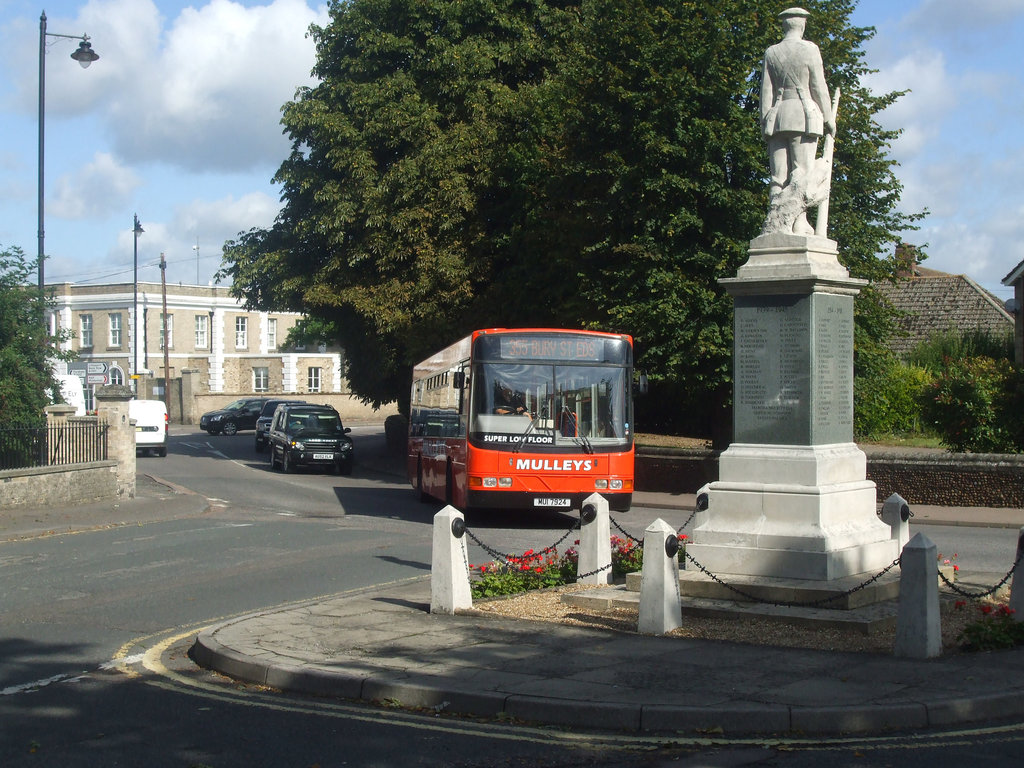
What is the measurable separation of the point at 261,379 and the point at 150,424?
4147 centimetres

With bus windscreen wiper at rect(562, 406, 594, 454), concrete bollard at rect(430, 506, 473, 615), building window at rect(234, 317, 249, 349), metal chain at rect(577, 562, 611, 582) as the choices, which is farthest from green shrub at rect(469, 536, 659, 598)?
building window at rect(234, 317, 249, 349)

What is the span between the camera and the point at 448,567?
413 inches

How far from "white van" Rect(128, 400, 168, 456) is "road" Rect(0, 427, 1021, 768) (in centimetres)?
1971

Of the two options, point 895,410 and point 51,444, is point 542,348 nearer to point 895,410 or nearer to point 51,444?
point 51,444

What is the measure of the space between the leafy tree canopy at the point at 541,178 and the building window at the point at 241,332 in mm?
45083

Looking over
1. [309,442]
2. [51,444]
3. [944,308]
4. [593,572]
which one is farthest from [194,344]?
[593,572]

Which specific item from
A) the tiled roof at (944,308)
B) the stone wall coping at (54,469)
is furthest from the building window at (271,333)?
the stone wall coping at (54,469)

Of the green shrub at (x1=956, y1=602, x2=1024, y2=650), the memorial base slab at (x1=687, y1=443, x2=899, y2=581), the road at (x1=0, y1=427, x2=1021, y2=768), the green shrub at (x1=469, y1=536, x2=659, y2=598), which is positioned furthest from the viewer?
the green shrub at (x1=469, y1=536, x2=659, y2=598)

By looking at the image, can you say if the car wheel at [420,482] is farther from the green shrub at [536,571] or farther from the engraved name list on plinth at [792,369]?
the engraved name list on plinth at [792,369]

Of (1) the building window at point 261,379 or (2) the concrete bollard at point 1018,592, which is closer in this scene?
(2) the concrete bollard at point 1018,592

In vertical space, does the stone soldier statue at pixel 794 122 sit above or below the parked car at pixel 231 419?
above

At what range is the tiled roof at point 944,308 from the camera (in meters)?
42.1

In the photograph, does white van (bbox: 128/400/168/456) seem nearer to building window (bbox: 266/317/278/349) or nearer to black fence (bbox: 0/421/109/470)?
black fence (bbox: 0/421/109/470)

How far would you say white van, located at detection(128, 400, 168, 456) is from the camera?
132 ft
